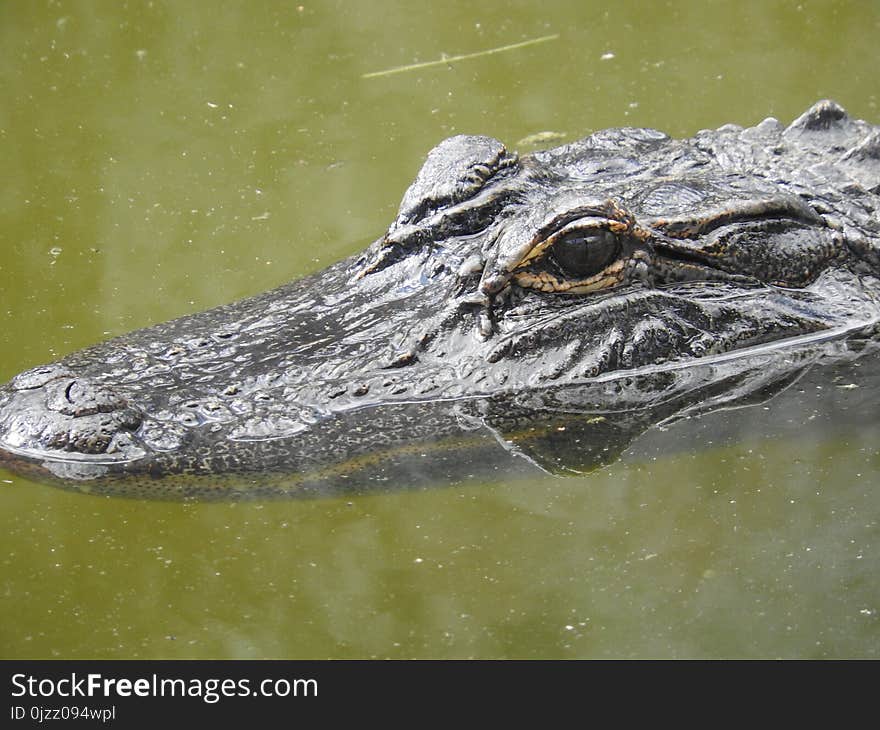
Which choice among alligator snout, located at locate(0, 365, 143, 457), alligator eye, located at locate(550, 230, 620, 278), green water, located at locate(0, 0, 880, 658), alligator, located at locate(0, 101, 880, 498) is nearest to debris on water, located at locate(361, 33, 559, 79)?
green water, located at locate(0, 0, 880, 658)

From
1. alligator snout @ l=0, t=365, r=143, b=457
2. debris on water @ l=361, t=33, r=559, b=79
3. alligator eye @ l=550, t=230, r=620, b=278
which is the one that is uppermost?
debris on water @ l=361, t=33, r=559, b=79

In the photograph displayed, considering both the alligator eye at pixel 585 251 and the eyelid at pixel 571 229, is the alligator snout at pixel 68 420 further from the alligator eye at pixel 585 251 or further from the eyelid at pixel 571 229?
the alligator eye at pixel 585 251

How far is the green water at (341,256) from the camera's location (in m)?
3.63

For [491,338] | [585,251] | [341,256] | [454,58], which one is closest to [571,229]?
[585,251]

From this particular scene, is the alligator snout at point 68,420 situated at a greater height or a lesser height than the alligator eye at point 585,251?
lesser

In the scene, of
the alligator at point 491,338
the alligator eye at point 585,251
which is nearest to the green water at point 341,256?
the alligator at point 491,338

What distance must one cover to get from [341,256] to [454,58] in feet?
7.76

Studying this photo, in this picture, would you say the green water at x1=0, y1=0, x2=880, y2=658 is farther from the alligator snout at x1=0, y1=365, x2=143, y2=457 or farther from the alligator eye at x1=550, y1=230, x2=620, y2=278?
the alligator eye at x1=550, y1=230, x2=620, y2=278

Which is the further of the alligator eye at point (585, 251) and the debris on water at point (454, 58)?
the debris on water at point (454, 58)

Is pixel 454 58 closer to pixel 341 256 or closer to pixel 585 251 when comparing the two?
pixel 341 256

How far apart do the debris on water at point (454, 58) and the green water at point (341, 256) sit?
2.5 inches

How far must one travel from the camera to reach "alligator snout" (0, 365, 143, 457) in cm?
381

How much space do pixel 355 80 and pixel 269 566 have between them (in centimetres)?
442

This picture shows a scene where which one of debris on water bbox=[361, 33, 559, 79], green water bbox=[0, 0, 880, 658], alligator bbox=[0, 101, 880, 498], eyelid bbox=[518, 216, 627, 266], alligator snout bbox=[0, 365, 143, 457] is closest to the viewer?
green water bbox=[0, 0, 880, 658]
